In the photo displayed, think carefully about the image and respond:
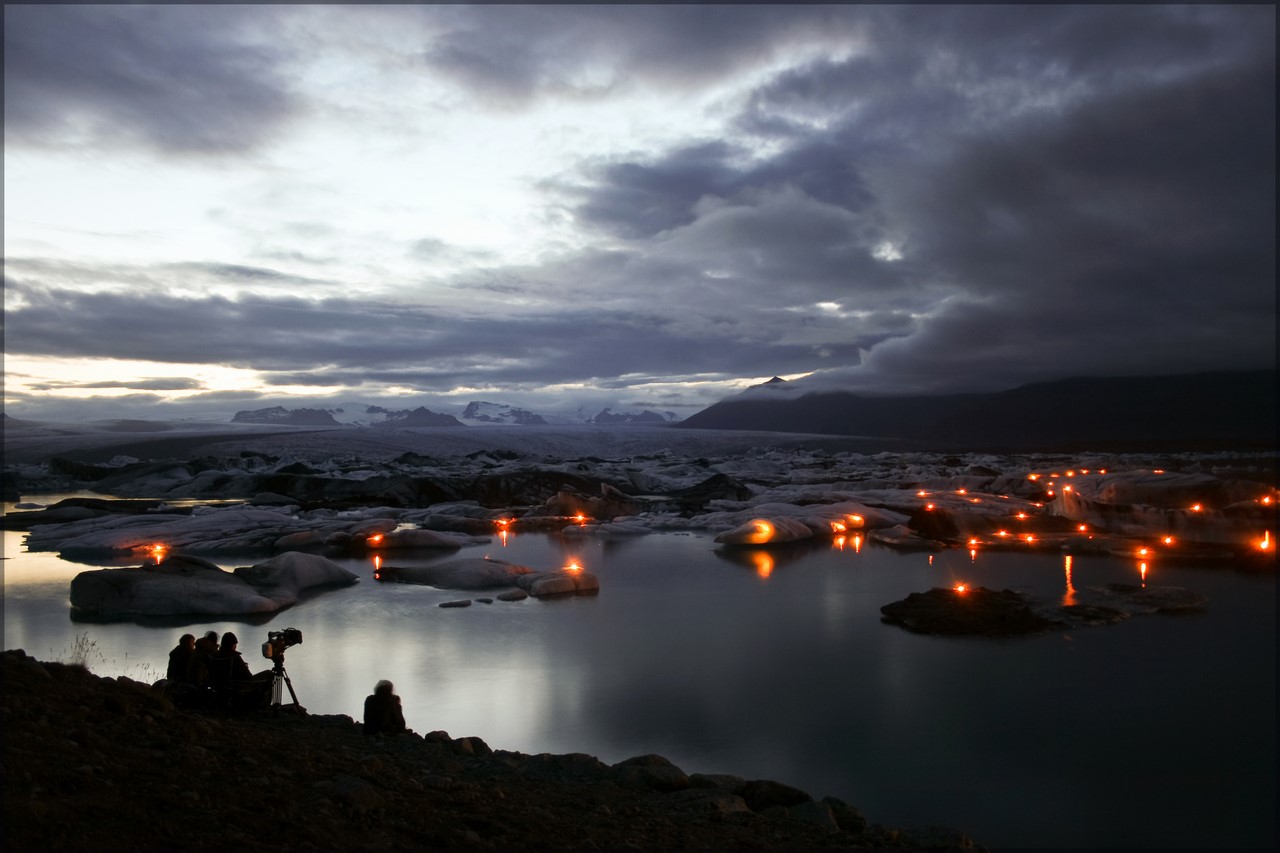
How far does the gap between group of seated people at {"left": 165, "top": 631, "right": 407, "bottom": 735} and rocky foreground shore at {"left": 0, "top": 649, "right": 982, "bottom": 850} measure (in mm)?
312

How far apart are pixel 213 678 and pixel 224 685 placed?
0.10m

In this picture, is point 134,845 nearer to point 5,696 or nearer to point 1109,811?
point 5,696

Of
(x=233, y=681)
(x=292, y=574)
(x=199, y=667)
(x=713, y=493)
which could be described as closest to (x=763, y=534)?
(x=713, y=493)

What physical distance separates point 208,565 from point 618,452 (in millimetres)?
63576

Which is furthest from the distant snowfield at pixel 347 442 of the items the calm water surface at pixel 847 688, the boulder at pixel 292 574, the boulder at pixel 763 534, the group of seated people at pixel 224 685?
the group of seated people at pixel 224 685

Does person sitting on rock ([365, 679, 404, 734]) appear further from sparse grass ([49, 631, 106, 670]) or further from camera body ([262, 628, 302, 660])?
sparse grass ([49, 631, 106, 670])

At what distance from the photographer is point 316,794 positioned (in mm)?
4062

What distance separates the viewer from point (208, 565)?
42.7 feet

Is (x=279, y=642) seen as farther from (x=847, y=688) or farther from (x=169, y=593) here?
(x=169, y=593)

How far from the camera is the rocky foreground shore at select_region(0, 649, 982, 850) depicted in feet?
11.1

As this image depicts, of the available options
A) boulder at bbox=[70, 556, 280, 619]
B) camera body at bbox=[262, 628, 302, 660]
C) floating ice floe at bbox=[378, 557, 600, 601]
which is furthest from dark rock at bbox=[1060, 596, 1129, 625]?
boulder at bbox=[70, 556, 280, 619]

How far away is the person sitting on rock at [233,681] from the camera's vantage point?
621cm

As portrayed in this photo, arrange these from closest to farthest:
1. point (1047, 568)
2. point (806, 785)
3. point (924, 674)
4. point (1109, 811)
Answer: point (1109, 811) < point (806, 785) < point (924, 674) < point (1047, 568)

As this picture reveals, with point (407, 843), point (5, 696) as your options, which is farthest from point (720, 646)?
point (5, 696)
